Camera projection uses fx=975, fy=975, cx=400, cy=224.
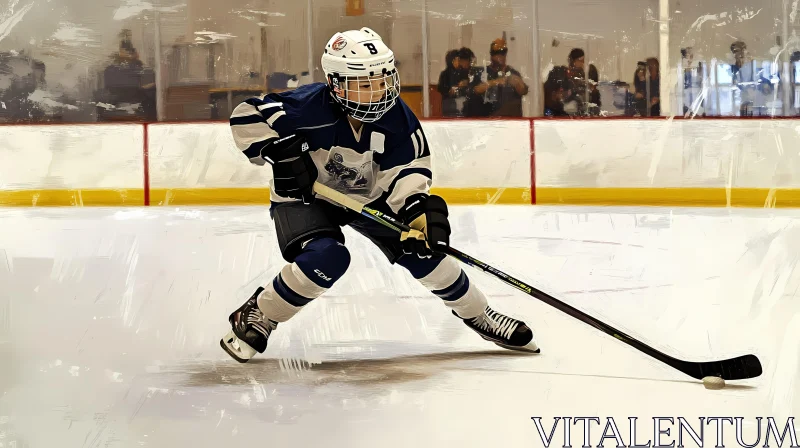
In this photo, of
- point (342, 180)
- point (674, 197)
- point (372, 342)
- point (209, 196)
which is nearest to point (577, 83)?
point (674, 197)

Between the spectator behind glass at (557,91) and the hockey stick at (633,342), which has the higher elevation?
the spectator behind glass at (557,91)

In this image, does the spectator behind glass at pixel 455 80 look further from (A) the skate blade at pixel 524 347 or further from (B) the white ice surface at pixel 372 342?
(A) the skate blade at pixel 524 347

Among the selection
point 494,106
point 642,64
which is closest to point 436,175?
point 494,106

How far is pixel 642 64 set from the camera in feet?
19.2

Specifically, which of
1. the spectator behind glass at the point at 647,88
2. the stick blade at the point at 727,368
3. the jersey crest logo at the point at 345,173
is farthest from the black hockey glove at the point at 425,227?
the spectator behind glass at the point at 647,88

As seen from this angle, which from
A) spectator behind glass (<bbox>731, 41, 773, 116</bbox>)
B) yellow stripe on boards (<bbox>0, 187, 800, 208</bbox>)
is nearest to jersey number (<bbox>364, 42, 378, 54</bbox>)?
yellow stripe on boards (<bbox>0, 187, 800, 208</bbox>)

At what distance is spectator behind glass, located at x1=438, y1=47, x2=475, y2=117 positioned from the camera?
18.7ft

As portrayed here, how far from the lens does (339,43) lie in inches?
91.1

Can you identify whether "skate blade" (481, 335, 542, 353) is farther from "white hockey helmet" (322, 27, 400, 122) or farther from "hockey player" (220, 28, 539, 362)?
"white hockey helmet" (322, 27, 400, 122)

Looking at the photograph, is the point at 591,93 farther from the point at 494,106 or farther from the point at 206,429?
the point at 206,429

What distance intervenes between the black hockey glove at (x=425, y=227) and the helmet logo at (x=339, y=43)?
401 millimetres

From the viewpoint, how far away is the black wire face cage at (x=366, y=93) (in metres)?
2.28

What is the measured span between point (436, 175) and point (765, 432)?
351 cm

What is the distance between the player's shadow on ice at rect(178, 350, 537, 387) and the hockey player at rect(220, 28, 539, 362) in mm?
50
